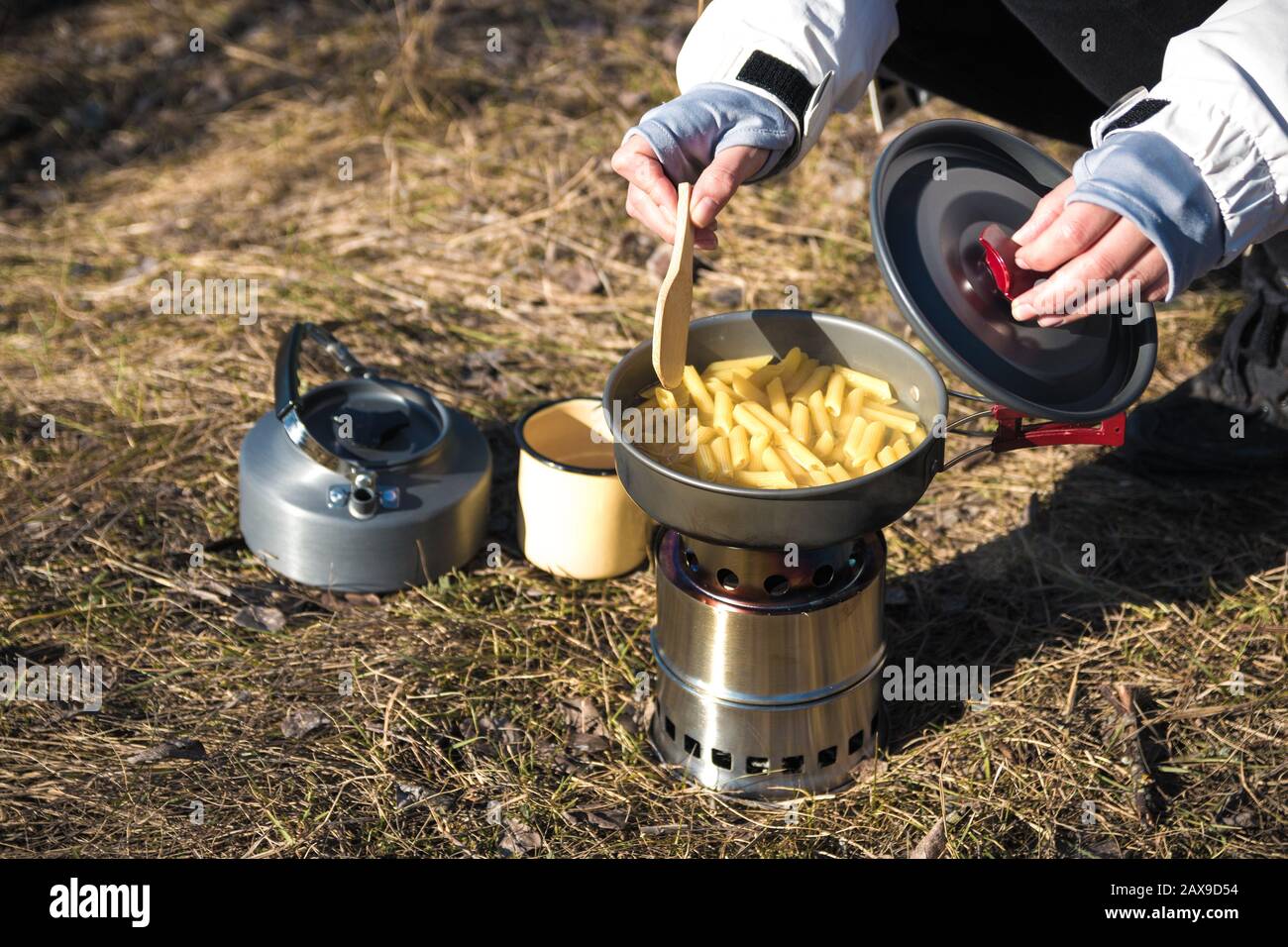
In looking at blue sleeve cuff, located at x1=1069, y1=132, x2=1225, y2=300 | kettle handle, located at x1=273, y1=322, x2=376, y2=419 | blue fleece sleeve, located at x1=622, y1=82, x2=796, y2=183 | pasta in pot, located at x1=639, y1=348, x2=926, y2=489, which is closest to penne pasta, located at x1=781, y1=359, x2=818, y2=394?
pasta in pot, located at x1=639, y1=348, x2=926, y2=489

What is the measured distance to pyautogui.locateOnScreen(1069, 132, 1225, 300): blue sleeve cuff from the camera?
7.14 feet

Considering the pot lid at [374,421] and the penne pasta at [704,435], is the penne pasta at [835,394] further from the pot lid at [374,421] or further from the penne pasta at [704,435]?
the pot lid at [374,421]

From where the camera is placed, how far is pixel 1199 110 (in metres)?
2.25

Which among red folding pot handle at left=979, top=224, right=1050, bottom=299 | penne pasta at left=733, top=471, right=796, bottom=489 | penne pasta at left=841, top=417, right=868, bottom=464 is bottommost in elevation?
penne pasta at left=733, top=471, right=796, bottom=489

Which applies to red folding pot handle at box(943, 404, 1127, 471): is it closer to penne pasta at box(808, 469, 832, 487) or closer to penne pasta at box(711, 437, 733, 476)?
penne pasta at box(808, 469, 832, 487)

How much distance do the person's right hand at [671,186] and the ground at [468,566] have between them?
1.10 m

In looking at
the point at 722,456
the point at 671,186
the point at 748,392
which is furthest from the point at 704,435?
the point at 671,186

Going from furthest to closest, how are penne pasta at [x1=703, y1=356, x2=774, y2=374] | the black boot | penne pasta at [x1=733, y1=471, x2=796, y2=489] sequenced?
the black boot < penne pasta at [x1=703, y1=356, x2=774, y2=374] < penne pasta at [x1=733, y1=471, x2=796, y2=489]

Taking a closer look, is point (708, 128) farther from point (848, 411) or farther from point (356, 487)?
point (356, 487)

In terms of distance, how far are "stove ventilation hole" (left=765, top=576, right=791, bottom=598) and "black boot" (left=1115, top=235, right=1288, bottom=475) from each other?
158 cm

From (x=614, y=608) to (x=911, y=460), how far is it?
119 centimetres

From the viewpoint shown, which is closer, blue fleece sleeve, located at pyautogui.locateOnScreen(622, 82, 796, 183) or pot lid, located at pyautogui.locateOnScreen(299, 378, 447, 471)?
blue fleece sleeve, located at pyautogui.locateOnScreen(622, 82, 796, 183)

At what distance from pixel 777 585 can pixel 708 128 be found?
0.96 metres

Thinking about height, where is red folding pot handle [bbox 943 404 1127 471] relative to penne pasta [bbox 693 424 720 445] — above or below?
above
